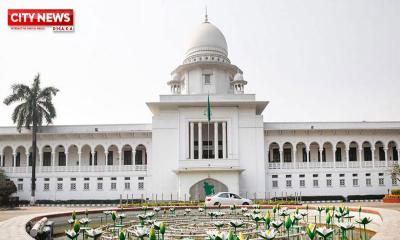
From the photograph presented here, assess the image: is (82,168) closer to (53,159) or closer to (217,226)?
(53,159)

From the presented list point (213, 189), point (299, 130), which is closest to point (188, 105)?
point (213, 189)

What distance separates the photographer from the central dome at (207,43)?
43.9 meters

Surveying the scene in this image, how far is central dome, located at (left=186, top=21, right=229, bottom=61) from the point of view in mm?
43875

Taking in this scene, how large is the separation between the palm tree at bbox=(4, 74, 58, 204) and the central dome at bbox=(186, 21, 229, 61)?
1484 cm

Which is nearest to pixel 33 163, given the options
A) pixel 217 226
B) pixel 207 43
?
pixel 207 43

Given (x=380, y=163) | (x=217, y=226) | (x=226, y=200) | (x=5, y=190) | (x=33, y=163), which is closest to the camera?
(x=217, y=226)

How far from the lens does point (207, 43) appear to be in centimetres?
4403

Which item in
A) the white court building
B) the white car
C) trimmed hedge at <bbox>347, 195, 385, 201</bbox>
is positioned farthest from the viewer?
trimmed hedge at <bbox>347, 195, 385, 201</bbox>

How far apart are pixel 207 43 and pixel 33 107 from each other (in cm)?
1813

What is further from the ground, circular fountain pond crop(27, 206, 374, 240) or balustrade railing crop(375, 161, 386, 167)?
balustrade railing crop(375, 161, 386, 167)

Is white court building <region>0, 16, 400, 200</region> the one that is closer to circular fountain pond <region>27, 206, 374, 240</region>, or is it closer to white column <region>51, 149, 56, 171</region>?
white column <region>51, 149, 56, 171</region>

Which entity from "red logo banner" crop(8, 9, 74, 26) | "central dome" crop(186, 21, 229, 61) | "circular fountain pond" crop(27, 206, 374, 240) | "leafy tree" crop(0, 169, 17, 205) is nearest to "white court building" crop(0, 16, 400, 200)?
"central dome" crop(186, 21, 229, 61)

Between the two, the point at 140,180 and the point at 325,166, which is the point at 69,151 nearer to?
the point at 140,180

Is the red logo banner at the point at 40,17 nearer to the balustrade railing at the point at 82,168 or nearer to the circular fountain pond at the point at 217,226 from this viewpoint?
the circular fountain pond at the point at 217,226
